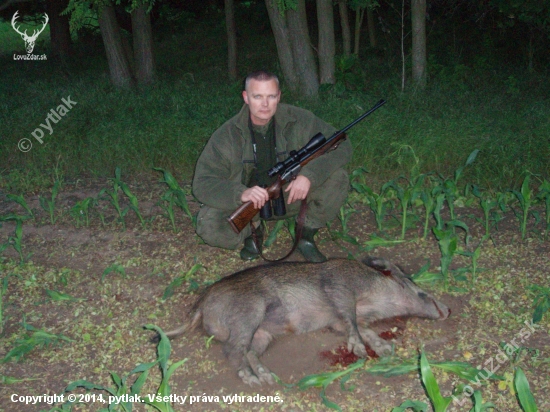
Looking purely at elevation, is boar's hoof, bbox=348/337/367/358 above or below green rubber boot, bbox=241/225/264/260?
below

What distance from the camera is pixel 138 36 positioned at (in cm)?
1140

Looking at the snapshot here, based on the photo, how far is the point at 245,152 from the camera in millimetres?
5039

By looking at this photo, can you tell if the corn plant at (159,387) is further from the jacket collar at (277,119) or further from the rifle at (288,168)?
the jacket collar at (277,119)

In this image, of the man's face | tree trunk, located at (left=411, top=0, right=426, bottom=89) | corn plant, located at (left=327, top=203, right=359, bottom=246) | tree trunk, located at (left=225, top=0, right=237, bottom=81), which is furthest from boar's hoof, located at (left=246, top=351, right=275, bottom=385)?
tree trunk, located at (left=225, top=0, right=237, bottom=81)

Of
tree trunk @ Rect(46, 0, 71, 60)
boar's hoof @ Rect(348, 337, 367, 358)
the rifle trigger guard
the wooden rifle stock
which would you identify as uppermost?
tree trunk @ Rect(46, 0, 71, 60)

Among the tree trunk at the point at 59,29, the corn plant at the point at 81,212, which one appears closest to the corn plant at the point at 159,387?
the corn plant at the point at 81,212

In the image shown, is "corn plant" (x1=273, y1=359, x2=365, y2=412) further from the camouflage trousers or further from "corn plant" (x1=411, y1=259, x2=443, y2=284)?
the camouflage trousers

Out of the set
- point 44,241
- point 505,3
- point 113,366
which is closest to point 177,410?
point 113,366

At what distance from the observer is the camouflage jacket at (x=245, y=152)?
4.95 metres

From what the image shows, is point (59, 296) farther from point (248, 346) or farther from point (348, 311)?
point (348, 311)

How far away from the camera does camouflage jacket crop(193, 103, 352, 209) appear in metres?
4.95

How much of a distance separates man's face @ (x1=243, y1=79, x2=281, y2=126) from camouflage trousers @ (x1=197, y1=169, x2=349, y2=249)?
806 mm

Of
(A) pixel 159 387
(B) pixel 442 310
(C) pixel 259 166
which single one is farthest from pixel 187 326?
(B) pixel 442 310

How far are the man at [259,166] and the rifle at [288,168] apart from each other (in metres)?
0.10
